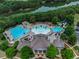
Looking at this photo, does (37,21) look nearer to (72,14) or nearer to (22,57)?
(72,14)

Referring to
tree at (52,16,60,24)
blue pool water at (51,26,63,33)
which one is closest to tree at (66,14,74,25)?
tree at (52,16,60,24)

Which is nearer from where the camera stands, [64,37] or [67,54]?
[67,54]

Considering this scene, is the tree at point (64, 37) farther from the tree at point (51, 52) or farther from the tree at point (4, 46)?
the tree at point (4, 46)

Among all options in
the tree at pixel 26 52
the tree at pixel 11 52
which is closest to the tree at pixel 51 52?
the tree at pixel 26 52

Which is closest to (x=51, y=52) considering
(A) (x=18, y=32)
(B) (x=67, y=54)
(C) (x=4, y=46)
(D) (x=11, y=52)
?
(B) (x=67, y=54)

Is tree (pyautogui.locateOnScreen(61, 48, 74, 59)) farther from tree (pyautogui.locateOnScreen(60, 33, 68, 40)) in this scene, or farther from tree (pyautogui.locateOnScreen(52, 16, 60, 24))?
tree (pyautogui.locateOnScreen(52, 16, 60, 24))

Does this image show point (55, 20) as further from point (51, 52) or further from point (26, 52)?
point (26, 52)
